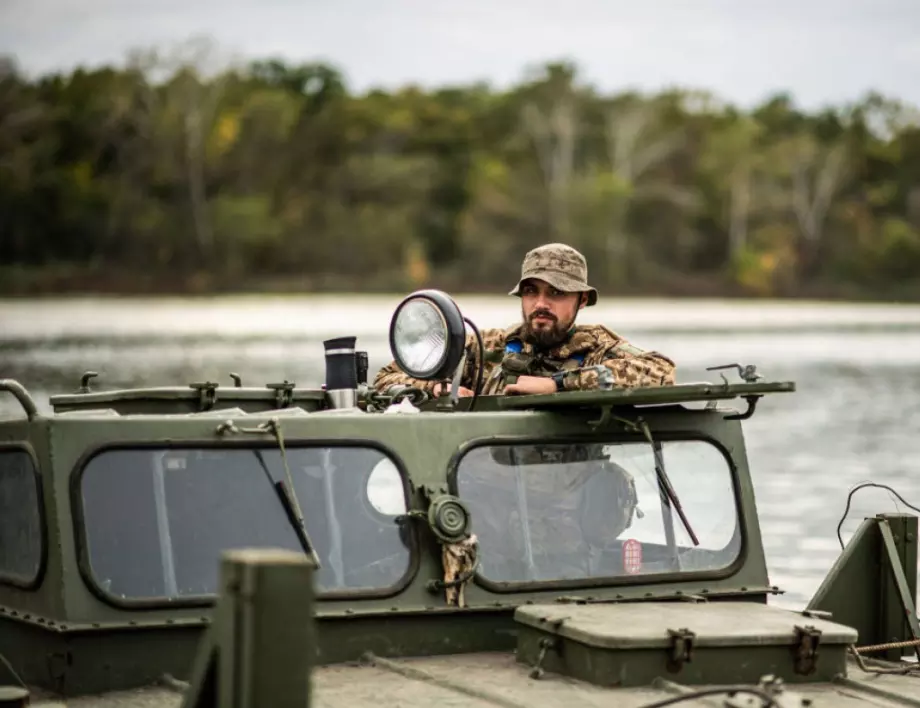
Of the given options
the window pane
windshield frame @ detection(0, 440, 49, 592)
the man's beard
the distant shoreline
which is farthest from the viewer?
the distant shoreline

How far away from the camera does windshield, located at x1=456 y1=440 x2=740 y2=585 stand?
627 cm

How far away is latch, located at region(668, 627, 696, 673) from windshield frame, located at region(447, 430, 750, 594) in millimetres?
777

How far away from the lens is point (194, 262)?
63.0 meters

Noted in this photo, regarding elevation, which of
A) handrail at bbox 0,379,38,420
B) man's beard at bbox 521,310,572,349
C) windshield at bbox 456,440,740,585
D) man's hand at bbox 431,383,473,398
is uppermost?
man's beard at bbox 521,310,572,349

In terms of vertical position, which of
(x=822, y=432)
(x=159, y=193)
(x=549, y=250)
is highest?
(x=159, y=193)

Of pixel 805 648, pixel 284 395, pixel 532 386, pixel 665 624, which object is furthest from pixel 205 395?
pixel 805 648

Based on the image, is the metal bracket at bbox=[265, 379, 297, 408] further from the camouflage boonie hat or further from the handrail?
the handrail

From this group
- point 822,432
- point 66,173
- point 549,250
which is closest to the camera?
point 549,250

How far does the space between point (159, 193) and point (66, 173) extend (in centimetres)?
338

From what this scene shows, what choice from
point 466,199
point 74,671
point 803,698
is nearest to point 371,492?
point 74,671

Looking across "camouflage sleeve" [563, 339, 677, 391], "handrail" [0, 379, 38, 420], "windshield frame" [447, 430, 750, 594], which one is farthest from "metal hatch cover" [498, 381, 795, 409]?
"handrail" [0, 379, 38, 420]

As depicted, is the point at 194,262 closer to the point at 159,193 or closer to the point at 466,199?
the point at 159,193

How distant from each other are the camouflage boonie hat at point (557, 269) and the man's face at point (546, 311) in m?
0.04

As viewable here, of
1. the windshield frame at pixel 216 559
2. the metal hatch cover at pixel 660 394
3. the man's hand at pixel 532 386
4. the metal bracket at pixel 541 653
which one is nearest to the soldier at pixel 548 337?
the man's hand at pixel 532 386
